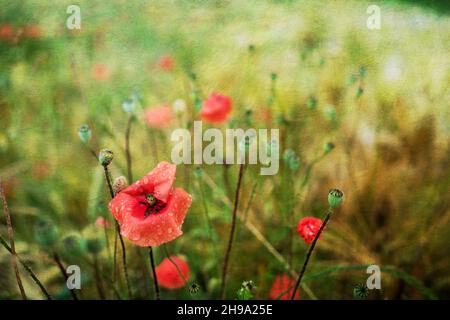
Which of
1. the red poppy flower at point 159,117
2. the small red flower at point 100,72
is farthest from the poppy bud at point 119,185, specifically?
the small red flower at point 100,72

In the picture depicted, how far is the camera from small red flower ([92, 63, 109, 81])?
1.23 metres

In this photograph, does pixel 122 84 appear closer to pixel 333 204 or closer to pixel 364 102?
pixel 364 102

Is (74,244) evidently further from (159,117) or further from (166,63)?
(166,63)

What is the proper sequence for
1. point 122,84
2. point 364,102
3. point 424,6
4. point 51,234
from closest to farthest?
point 51,234 → point 424,6 → point 364,102 → point 122,84

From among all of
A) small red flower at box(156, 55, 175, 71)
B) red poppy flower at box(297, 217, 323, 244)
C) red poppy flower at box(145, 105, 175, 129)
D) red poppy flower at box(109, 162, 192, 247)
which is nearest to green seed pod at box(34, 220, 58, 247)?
red poppy flower at box(109, 162, 192, 247)

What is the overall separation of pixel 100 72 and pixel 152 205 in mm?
799

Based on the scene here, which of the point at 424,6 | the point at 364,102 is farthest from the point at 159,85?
the point at 424,6

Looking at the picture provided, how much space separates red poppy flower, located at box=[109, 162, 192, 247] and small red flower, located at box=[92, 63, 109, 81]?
0.77 meters

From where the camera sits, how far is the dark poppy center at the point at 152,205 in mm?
532

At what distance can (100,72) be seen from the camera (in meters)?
1.23

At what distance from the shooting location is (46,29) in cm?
113

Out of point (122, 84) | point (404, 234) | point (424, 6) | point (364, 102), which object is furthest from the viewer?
point (122, 84)

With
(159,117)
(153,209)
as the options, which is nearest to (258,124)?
(159,117)

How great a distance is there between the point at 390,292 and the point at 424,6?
530 millimetres
